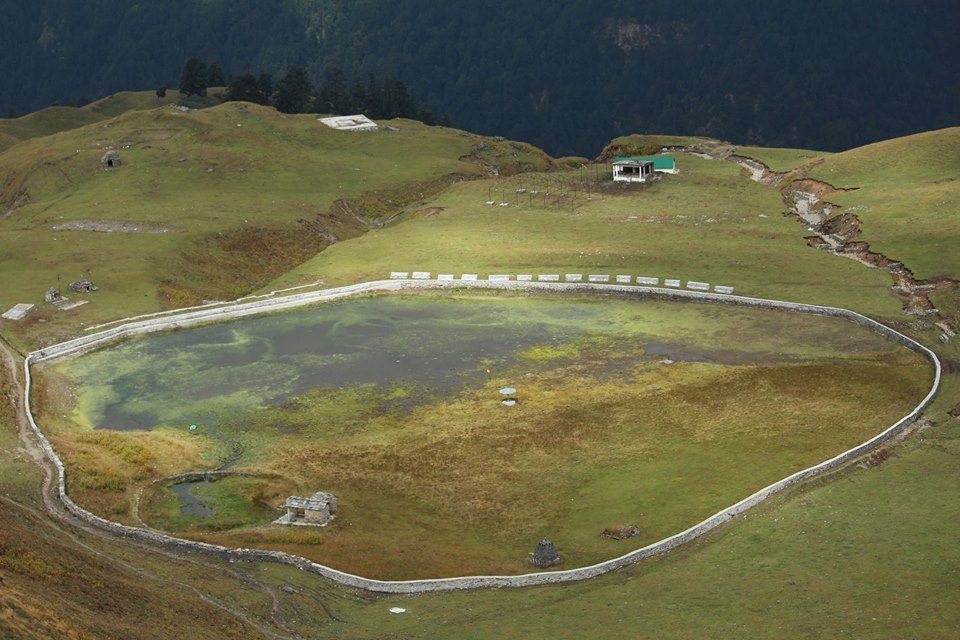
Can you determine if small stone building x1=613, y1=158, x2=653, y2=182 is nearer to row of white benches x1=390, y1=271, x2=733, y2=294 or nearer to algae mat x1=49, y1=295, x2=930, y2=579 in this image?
row of white benches x1=390, y1=271, x2=733, y2=294

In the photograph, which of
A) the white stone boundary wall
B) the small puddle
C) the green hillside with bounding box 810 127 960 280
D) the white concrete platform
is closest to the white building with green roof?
the green hillside with bounding box 810 127 960 280

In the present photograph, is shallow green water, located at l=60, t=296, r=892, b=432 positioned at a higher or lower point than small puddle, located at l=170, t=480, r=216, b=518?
higher

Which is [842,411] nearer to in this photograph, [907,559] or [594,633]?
[907,559]

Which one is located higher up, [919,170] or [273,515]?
[919,170]

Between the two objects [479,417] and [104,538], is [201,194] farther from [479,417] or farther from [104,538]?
[104,538]

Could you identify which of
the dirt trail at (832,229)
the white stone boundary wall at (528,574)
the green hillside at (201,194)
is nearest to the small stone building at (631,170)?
the dirt trail at (832,229)

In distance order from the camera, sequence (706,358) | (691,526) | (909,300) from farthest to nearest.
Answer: (909,300) → (706,358) → (691,526)

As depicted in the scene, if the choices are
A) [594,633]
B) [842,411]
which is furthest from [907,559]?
[842,411]
